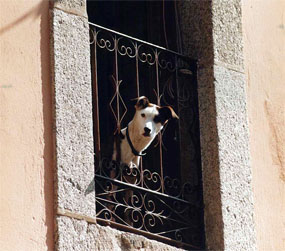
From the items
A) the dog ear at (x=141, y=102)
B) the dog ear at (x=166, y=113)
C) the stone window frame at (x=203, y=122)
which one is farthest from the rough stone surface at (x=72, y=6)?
the dog ear at (x=166, y=113)

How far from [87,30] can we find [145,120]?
751 mm

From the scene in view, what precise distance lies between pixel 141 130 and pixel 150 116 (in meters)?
0.11

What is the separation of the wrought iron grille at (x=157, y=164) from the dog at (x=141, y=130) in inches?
3.3

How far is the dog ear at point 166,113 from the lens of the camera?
9.00 metres

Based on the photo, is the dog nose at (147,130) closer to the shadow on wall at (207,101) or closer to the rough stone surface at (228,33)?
the shadow on wall at (207,101)

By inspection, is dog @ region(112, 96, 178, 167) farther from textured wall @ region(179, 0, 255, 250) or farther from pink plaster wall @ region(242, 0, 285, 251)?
pink plaster wall @ region(242, 0, 285, 251)

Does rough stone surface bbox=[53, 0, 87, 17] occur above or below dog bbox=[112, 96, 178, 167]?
above

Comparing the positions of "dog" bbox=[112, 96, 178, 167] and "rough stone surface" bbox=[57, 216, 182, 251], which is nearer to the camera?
"rough stone surface" bbox=[57, 216, 182, 251]

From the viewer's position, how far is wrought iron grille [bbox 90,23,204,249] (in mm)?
8781

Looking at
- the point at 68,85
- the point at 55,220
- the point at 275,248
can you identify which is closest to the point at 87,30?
the point at 68,85

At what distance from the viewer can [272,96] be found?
389 inches

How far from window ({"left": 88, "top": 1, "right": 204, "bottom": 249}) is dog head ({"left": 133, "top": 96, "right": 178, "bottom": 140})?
4.2 inches

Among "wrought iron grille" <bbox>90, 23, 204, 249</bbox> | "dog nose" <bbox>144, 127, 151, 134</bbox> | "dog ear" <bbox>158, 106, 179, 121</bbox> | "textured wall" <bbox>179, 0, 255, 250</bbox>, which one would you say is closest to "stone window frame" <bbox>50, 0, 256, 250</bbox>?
"textured wall" <bbox>179, 0, 255, 250</bbox>

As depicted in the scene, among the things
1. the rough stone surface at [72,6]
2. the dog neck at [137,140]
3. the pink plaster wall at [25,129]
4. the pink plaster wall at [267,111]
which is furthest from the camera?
the pink plaster wall at [267,111]
